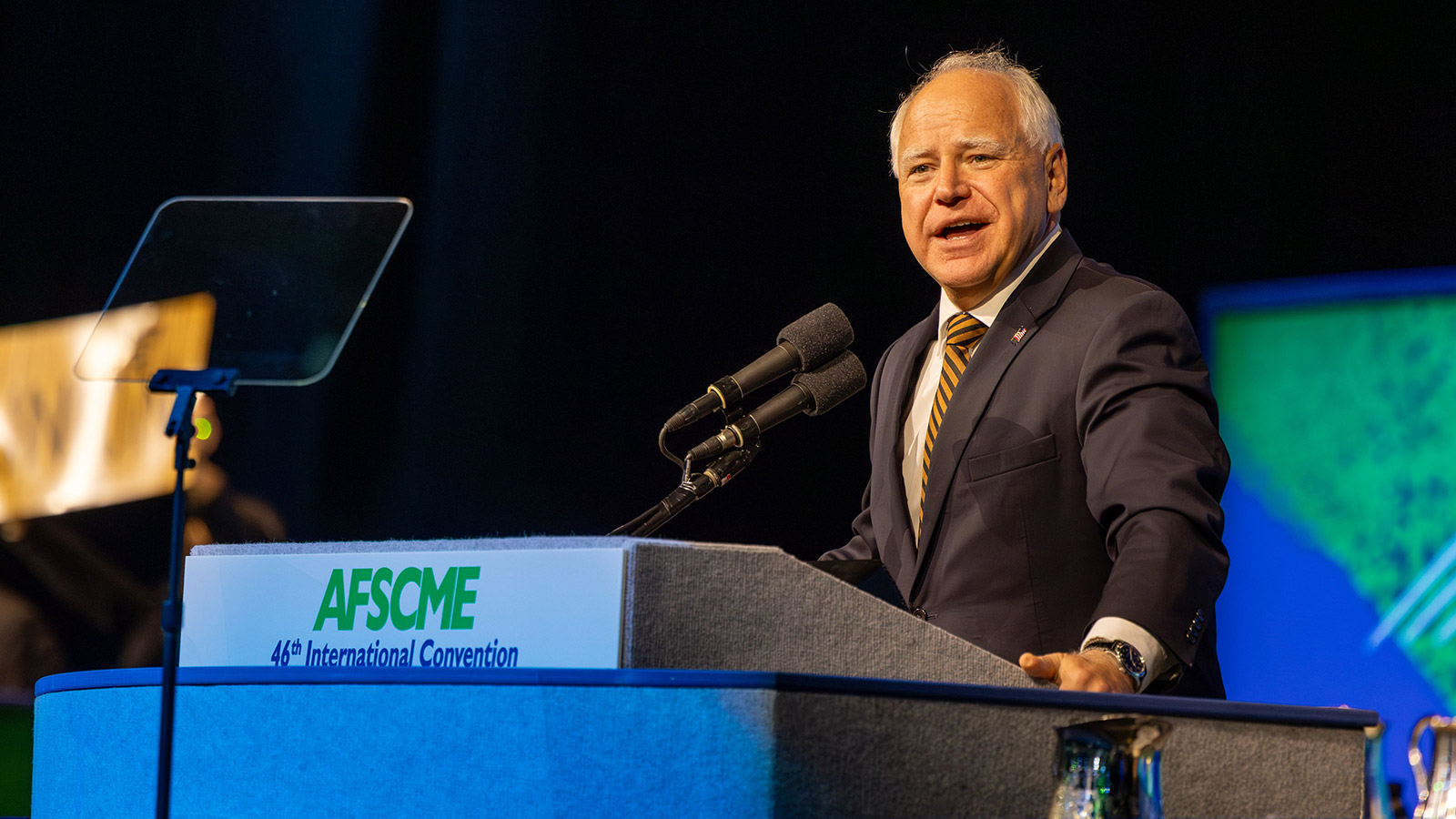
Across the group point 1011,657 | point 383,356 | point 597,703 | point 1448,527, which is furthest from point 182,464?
point 1448,527

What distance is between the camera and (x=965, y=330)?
1964 mm

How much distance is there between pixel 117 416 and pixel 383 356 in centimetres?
73

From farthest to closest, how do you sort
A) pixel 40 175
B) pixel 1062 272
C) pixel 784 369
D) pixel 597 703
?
1. pixel 40 175
2. pixel 1062 272
3. pixel 784 369
4. pixel 597 703

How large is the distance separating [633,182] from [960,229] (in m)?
2.30

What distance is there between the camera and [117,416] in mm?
3887

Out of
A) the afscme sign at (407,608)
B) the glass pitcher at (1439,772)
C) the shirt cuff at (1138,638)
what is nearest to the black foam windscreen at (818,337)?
the shirt cuff at (1138,638)

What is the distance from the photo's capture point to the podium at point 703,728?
0.93 metres

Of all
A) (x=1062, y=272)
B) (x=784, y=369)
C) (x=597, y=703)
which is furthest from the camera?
(x=1062, y=272)

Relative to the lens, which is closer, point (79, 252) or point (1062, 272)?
point (1062, 272)

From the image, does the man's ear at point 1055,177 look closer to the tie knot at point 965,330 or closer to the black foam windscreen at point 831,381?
the tie knot at point 965,330

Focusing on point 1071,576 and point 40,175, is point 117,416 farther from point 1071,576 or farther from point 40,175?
point 1071,576

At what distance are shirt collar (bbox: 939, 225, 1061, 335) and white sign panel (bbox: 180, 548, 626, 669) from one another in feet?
3.29

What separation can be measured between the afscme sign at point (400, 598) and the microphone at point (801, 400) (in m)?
0.50

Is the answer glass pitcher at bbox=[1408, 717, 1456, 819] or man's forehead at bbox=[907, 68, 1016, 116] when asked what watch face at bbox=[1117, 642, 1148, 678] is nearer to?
glass pitcher at bbox=[1408, 717, 1456, 819]
